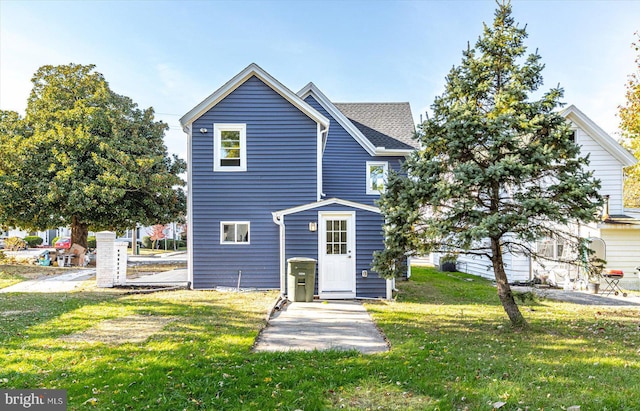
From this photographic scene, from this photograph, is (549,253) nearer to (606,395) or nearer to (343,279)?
(343,279)

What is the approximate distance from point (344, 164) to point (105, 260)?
9.20 metres

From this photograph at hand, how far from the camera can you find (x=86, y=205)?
1773cm

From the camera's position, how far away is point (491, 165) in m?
6.65

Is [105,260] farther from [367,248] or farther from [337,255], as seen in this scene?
[367,248]

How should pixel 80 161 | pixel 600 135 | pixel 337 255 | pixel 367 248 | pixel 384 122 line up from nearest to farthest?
pixel 367 248, pixel 337 255, pixel 600 135, pixel 384 122, pixel 80 161

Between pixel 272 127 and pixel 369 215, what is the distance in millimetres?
4433

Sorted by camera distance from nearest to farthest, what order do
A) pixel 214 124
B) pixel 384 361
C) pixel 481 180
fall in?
pixel 384 361 < pixel 481 180 < pixel 214 124

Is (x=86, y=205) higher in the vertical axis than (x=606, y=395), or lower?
higher

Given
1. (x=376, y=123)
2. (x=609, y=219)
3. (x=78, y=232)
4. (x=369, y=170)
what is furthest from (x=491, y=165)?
(x=78, y=232)

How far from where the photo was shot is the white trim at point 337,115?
50.5 feet

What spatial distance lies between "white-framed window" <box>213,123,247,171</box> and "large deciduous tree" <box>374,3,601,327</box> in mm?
6579

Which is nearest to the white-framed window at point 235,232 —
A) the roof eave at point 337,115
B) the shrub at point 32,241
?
the roof eave at point 337,115

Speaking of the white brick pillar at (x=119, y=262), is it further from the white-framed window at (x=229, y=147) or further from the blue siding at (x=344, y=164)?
the blue siding at (x=344, y=164)

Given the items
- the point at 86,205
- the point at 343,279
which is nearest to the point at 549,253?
the point at 343,279
